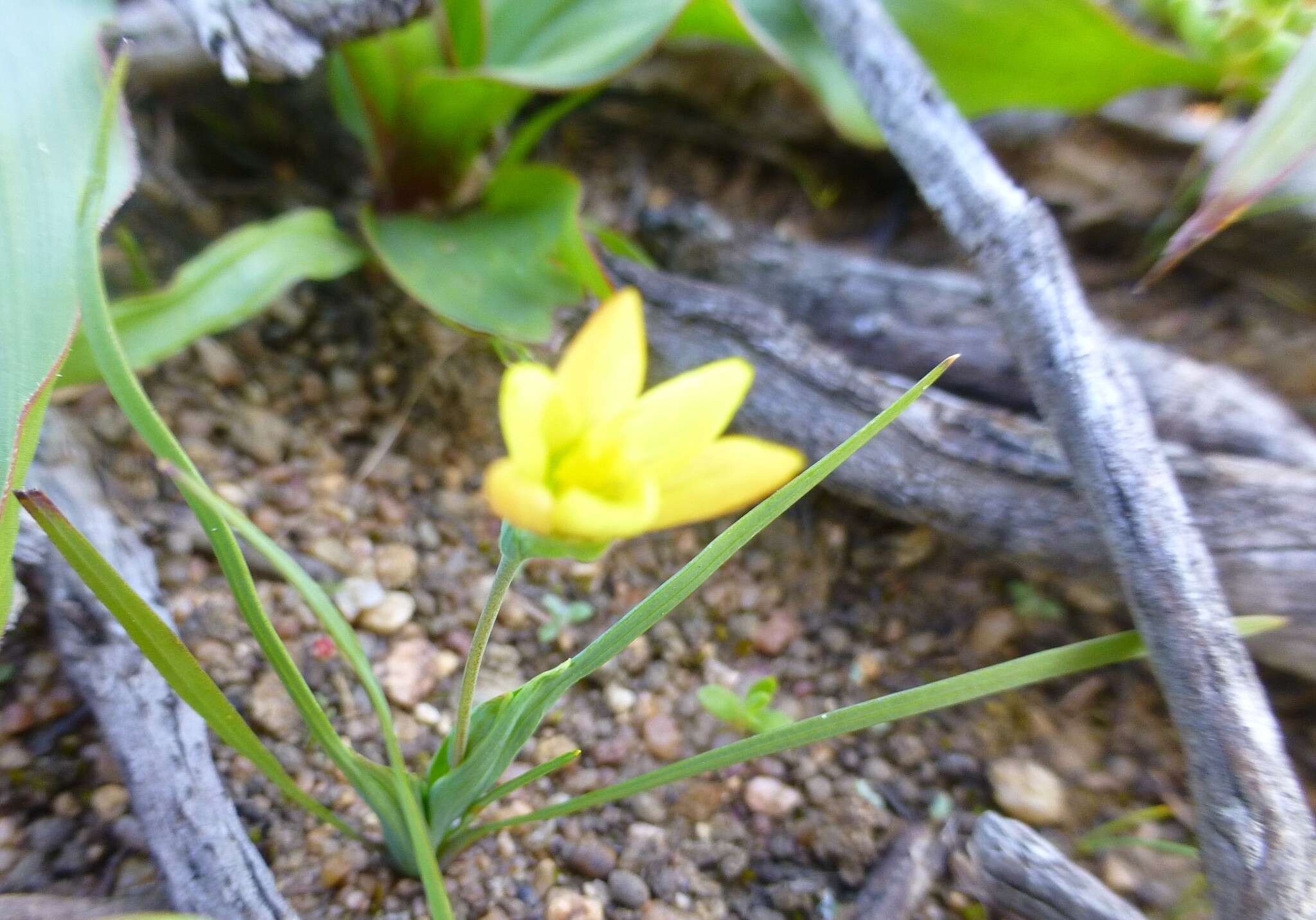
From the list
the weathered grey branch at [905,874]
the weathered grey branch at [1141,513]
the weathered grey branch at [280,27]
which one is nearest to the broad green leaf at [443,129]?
the weathered grey branch at [280,27]

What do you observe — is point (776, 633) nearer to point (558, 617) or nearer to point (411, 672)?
point (558, 617)

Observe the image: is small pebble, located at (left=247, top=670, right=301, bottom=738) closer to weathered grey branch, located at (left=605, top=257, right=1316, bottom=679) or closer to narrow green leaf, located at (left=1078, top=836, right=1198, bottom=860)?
weathered grey branch, located at (left=605, top=257, right=1316, bottom=679)

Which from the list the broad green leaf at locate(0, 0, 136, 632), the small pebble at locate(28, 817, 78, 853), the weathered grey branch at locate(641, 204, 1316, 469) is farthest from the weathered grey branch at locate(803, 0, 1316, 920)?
the small pebble at locate(28, 817, 78, 853)

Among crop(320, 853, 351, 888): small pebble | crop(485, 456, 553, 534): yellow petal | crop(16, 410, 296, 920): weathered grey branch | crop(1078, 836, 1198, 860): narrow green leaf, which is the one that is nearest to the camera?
crop(485, 456, 553, 534): yellow petal

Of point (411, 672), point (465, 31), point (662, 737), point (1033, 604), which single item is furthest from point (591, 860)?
point (465, 31)

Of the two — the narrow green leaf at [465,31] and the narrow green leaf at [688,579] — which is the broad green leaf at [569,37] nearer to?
the narrow green leaf at [465,31]

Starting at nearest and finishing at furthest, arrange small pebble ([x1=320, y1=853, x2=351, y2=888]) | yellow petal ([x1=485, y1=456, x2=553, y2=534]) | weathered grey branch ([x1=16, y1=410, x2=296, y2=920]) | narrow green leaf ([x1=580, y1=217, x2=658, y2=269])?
yellow petal ([x1=485, y1=456, x2=553, y2=534])
weathered grey branch ([x1=16, y1=410, x2=296, y2=920])
small pebble ([x1=320, y1=853, x2=351, y2=888])
narrow green leaf ([x1=580, y1=217, x2=658, y2=269])

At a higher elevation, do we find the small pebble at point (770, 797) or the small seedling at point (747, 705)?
the small seedling at point (747, 705)
